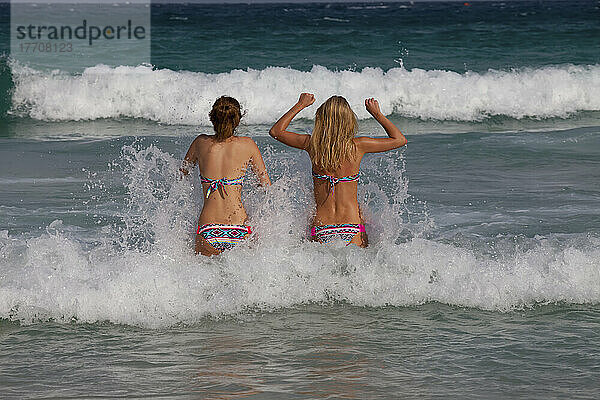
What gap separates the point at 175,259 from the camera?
5789 millimetres

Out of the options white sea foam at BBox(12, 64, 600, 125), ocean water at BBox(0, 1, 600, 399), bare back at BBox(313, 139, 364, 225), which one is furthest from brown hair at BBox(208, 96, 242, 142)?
white sea foam at BBox(12, 64, 600, 125)

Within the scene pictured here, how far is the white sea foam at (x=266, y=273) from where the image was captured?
550 centimetres

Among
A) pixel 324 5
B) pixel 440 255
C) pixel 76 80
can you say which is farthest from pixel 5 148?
pixel 324 5

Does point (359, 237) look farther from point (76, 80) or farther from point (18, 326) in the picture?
point (76, 80)

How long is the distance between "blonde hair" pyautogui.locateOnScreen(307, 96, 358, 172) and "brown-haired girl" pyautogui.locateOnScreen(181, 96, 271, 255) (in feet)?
1.34

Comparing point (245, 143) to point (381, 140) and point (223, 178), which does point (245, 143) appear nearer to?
point (223, 178)

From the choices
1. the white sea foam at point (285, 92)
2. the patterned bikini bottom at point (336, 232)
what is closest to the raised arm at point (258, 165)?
the patterned bikini bottom at point (336, 232)

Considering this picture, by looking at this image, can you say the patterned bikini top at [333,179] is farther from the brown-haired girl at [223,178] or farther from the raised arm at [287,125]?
the brown-haired girl at [223,178]

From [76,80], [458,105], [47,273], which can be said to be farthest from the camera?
[76,80]

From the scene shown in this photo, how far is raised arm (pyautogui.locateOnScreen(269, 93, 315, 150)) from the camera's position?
5566mm

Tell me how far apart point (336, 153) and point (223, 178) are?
0.78 metres

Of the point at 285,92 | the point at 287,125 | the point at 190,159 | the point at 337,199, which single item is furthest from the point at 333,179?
the point at 285,92

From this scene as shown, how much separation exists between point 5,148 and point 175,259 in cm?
651

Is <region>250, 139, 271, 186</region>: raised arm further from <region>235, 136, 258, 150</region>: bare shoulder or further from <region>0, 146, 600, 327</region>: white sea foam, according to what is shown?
<region>0, 146, 600, 327</region>: white sea foam
